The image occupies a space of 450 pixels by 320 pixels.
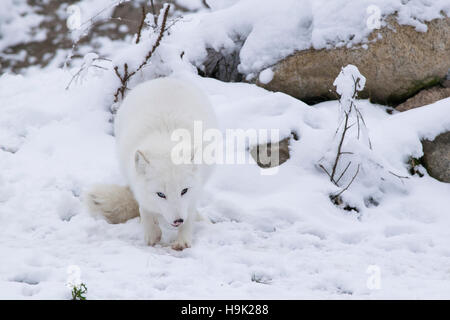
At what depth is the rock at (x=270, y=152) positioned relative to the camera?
537 cm

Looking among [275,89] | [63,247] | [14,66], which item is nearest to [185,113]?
[63,247]

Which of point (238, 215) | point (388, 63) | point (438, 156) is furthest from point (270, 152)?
point (388, 63)

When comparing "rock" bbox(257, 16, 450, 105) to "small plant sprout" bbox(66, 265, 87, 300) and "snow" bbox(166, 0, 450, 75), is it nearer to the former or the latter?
"snow" bbox(166, 0, 450, 75)

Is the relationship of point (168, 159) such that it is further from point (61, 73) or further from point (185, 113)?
point (61, 73)

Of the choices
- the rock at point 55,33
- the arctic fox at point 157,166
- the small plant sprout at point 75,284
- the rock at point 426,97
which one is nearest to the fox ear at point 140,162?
the arctic fox at point 157,166

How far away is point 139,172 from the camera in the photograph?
389 centimetres

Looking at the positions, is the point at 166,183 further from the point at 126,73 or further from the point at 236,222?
the point at 126,73

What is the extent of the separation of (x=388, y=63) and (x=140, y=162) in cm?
372

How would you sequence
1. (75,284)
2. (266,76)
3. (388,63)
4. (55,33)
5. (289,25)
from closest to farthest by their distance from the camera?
(75,284) → (388,63) → (266,76) → (289,25) → (55,33)

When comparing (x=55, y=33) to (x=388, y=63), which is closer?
(x=388, y=63)

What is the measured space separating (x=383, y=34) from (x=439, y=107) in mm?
1267

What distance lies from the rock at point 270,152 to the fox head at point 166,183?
1.57 metres

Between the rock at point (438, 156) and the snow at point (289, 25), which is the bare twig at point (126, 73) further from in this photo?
the rock at point (438, 156)

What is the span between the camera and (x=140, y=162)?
12.4 feet
